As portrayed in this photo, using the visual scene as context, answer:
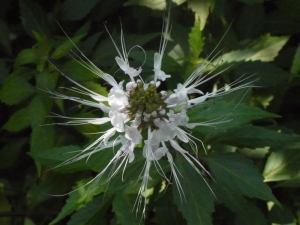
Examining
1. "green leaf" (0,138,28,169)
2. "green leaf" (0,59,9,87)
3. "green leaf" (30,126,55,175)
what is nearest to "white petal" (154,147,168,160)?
"green leaf" (30,126,55,175)

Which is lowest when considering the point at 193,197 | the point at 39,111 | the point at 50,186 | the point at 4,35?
the point at 193,197

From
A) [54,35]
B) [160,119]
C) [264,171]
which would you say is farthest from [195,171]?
[54,35]

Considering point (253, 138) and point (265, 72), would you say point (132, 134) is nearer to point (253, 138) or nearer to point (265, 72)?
point (253, 138)

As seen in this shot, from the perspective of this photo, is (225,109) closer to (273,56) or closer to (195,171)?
(195,171)

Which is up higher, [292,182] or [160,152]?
[292,182]

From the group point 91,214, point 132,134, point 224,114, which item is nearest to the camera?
point 132,134

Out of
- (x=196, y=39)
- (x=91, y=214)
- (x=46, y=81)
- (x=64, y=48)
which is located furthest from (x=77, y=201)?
(x=196, y=39)

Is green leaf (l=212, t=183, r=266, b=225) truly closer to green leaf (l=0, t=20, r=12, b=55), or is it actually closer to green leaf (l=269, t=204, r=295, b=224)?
green leaf (l=269, t=204, r=295, b=224)

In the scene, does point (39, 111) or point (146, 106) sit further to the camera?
point (39, 111)
